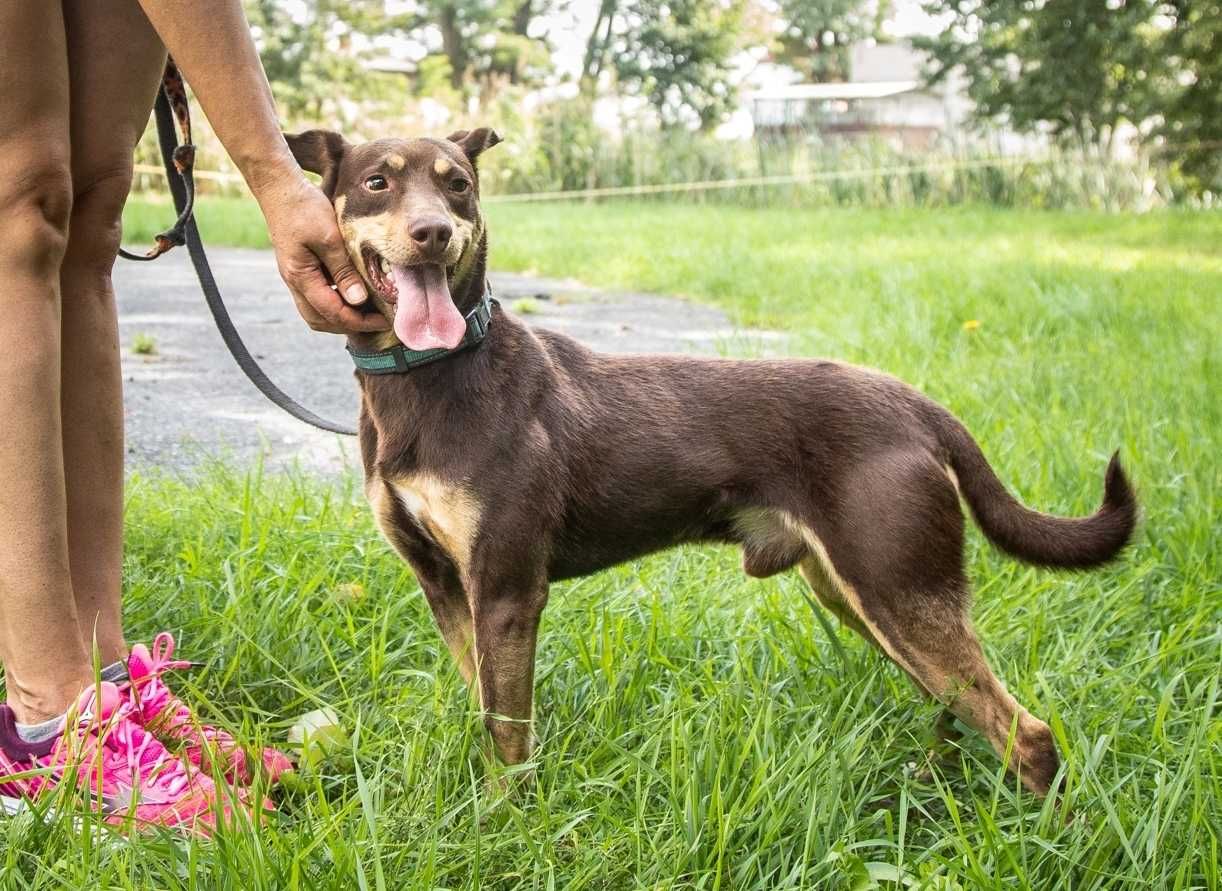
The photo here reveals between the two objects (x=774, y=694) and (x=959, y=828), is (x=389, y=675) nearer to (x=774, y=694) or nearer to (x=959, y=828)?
(x=774, y=694)

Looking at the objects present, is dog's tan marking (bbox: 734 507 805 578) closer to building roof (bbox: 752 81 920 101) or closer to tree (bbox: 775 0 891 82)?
building roof (bbox: 752 81 920 101)

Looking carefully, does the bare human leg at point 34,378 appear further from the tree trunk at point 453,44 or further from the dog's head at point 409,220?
the tree trunk at point 453,44

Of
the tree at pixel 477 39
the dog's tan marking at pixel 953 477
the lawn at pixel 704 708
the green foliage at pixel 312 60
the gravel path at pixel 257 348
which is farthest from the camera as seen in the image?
the tree at pixel 477 39

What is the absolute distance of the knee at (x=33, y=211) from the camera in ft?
7.27

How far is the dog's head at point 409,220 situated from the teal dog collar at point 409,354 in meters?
0.06

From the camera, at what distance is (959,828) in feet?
6.88

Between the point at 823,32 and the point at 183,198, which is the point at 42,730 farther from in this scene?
the point at 823,32

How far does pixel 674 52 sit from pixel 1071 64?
29.9 m

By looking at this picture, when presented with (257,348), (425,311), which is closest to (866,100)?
(257,348)

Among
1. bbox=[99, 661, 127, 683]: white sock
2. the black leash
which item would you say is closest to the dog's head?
the black leash

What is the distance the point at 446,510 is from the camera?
8.03 feet

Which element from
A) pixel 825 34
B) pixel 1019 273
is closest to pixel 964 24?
pixel 1019 273

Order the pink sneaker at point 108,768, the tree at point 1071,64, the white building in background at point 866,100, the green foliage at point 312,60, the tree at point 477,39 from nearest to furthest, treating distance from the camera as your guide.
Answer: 1. the pink sneaker at point 108,768
2. the tree at point 1071,64
3. the green foliage at point 312,60
4. the tree at point 477,39
5. the white building in background at point 866,100

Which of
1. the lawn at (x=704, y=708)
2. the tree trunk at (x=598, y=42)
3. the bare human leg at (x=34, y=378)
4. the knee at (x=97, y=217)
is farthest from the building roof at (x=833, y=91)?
the bare human leg at (x=34, y=378)
